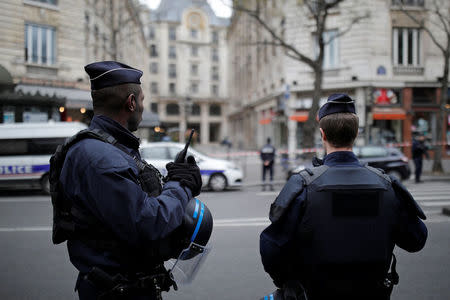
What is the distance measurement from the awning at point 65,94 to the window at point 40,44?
1.54m

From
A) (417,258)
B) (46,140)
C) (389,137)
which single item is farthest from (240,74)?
(417,258)

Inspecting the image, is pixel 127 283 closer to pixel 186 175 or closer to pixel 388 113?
pixel 186 175

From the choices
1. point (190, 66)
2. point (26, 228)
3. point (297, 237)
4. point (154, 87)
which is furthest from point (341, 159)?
point (190, 66)

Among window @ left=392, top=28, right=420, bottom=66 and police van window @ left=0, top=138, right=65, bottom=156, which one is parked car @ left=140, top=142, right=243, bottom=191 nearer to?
police van window @ left=0, top=138, right=65, bottom=156

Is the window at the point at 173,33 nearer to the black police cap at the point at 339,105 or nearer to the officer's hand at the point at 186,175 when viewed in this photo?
the black police cap at the point at 339,105

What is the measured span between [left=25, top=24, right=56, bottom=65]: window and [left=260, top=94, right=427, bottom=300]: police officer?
67.9 feet

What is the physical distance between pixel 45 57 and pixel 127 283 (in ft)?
69.5

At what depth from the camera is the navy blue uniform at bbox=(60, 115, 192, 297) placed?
5.63ft

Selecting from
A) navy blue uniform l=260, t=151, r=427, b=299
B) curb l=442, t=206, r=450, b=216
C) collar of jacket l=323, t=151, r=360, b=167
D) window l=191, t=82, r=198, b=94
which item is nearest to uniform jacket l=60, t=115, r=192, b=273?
navy blue uniform l=260, t=151, r=427, b=299

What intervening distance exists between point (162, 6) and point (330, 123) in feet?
236

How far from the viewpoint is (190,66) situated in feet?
217

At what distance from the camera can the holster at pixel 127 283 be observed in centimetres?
185

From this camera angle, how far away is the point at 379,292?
2037 millimetres

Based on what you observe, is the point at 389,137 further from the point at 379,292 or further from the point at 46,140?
the point at 379,292
